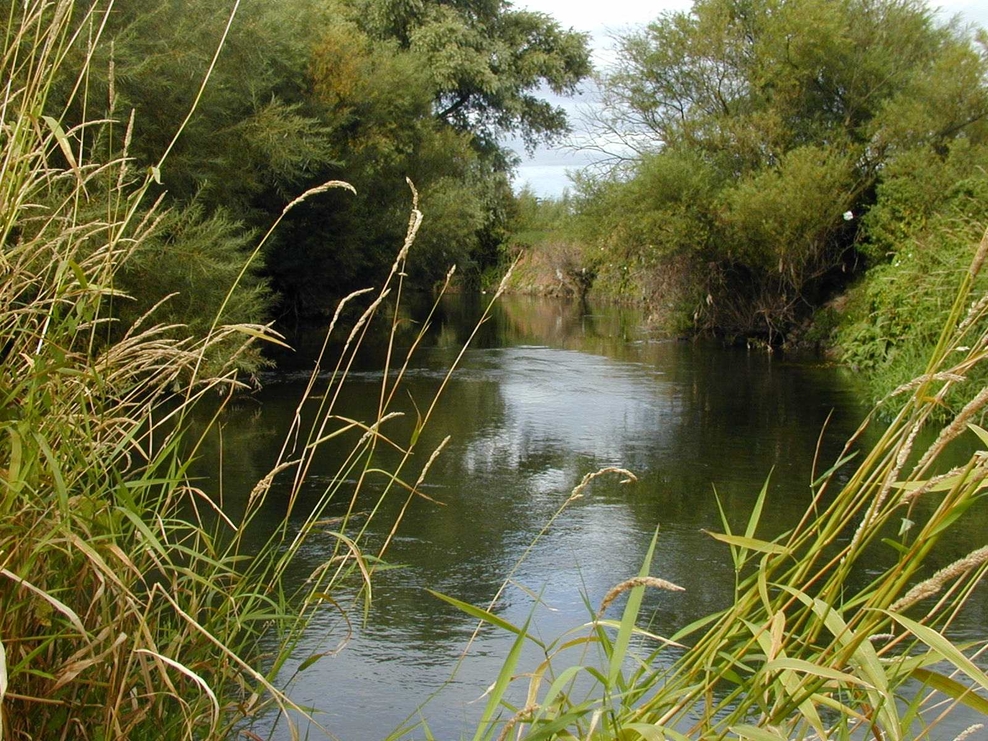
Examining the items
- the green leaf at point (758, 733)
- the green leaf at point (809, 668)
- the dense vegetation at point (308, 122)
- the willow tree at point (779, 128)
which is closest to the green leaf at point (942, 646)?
the green leaf at point (809, 668)

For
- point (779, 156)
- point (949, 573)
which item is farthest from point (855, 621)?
point (779, 156)

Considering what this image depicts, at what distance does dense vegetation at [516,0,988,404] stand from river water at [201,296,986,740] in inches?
75.6

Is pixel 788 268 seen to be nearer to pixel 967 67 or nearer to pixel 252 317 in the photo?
pixel 967 67

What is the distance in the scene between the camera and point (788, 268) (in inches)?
699

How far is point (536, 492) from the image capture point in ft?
26.4

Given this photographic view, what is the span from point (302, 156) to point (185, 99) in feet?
12.3

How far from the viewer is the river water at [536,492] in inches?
186

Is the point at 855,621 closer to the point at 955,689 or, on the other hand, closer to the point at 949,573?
the point at 955,689

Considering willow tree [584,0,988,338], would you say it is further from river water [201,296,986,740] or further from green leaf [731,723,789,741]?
green leaf [731,723,789,741]

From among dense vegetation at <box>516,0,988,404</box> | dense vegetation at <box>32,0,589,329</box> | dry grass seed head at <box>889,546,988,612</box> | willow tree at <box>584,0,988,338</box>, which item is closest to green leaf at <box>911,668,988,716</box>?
dry grass seed head at <box>889,546,988,612</box>

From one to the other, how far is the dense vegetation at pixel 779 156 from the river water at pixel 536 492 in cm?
192

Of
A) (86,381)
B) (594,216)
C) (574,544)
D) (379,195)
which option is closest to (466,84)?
(379,195)

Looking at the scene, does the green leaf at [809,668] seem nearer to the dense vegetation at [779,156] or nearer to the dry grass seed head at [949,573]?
the dry grass seed head at [949,573]

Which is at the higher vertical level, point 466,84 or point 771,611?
point 466,84
